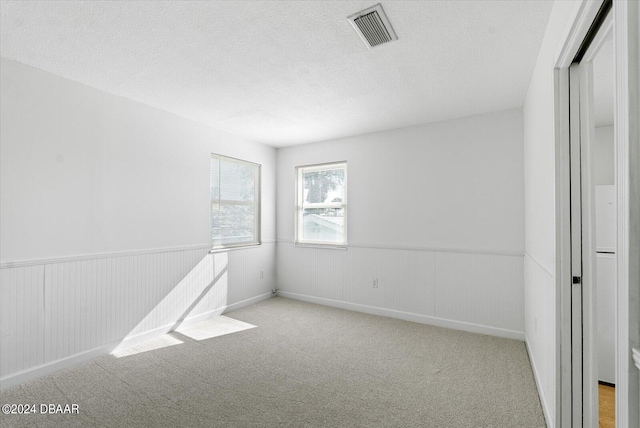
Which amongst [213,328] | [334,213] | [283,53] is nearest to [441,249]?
[334,213]

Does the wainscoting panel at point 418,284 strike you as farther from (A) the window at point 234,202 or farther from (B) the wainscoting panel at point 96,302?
(B) the wainscoting panel at point 96,302

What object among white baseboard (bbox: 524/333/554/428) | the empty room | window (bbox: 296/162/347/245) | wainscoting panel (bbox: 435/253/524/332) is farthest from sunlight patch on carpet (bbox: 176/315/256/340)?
white baseboard (bbox: 524/333/554/428)

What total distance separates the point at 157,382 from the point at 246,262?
7.56ft

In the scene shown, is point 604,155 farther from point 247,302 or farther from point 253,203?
point 247,302

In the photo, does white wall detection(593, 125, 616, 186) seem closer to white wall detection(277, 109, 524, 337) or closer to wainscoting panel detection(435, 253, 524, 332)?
white wall detection(277, 109, 524, 337)

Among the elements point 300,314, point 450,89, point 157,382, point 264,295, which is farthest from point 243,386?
point 450,89

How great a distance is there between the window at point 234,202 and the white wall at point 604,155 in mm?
3991

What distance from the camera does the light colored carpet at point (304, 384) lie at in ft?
6.61

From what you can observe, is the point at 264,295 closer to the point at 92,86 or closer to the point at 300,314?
the point at 300,314

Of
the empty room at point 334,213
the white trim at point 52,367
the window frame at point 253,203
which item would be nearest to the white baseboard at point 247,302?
the empty room at point 334,213

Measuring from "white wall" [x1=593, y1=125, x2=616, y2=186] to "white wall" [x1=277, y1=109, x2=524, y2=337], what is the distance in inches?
43.6

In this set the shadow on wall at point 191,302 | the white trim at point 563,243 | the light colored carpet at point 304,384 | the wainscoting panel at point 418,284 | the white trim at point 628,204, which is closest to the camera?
the white trim at point 628,204

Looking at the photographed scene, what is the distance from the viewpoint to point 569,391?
1.69 metres

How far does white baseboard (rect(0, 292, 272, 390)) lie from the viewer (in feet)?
7.88
